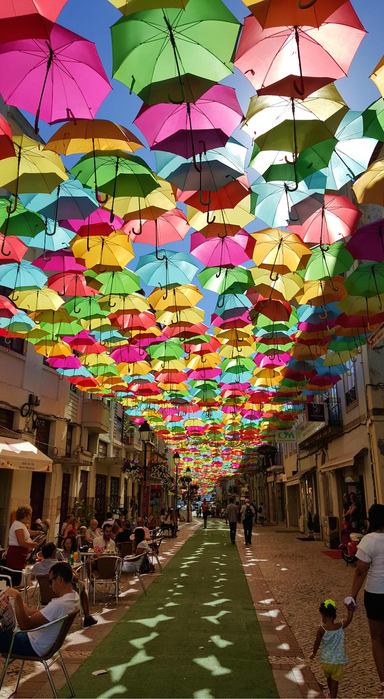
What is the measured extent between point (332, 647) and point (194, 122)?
4.94 metres

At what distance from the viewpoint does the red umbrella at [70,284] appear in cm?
899

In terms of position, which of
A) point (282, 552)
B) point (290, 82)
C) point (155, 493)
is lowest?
point (282, 552)

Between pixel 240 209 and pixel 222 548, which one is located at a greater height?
pixel 240 209

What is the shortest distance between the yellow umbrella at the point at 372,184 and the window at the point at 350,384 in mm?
11251

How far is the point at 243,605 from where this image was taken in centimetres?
830

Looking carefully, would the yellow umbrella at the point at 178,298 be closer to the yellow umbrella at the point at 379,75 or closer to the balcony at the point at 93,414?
→ the yellow umbrella at the point at 379,75

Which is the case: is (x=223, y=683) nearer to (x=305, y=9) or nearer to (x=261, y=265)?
(x=261, y=265)

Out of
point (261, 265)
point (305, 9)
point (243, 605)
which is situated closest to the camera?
point (305, 9)

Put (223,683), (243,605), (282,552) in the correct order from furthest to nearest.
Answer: (282,552) → (243,605) → (223,683)

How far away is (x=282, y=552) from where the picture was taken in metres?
17.4

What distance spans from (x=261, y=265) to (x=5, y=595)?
552 cm

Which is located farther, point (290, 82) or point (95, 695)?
point (95, 695)

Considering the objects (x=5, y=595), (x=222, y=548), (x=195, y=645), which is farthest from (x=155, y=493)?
(x=5, y=595)

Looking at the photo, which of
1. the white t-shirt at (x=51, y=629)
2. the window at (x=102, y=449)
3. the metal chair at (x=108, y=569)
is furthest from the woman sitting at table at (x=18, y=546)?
the window at (x=102, y=449)
